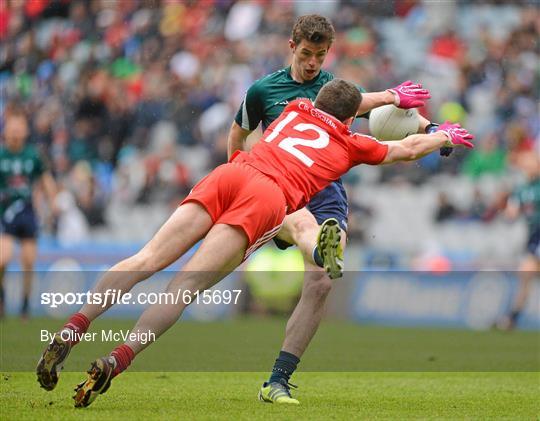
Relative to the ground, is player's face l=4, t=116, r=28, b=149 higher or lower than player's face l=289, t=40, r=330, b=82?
lower

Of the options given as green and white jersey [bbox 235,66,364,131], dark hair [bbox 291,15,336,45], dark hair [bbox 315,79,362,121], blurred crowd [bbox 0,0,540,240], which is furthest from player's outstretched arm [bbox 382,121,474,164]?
blurred crowd [bbox 0,0,540,240]

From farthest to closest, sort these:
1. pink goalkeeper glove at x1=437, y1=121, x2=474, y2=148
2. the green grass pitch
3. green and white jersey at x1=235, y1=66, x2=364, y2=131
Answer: green and white jersey at x1=235, y1=66, x2=364, y2=131, pink goalkeeper glove at x1=437, y1=121, x2=474, y2=148, the green grass pitch

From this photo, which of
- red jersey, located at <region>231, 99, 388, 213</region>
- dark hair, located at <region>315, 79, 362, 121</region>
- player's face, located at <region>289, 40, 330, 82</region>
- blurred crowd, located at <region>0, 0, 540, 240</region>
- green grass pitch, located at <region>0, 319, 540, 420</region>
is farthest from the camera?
blurred crowd, located at <region>0, 0, 540, 240</region>

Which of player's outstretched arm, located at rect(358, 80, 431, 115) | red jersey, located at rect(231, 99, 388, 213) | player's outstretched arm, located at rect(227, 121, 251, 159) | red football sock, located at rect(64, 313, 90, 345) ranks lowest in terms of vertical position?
red football sock, located at rect(64, 313, 90, 345)

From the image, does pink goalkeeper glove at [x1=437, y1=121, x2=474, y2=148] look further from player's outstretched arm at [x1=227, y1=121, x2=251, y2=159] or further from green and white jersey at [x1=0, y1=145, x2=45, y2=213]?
green and white jersey at [x1=0, y1=145, x2=45, y2=213]

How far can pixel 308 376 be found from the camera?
29.1 ft

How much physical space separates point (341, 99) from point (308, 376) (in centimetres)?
299

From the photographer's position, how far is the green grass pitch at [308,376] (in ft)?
20.8

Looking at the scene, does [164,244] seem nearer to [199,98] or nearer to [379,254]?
[379,254]

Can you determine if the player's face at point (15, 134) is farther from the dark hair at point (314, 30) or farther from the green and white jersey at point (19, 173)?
the dark hair at point (314, 30)

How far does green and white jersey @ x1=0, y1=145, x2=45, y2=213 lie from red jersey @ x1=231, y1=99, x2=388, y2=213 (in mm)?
7792

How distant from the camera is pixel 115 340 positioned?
12.3m

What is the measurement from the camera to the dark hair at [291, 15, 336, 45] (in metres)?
7.04

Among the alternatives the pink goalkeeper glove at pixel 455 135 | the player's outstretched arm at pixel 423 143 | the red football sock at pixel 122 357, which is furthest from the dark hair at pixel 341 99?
the red football sock at pixel 122 357
